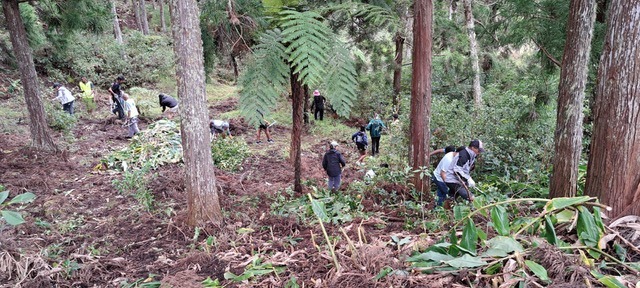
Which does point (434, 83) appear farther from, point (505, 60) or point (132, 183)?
point (132, 183)

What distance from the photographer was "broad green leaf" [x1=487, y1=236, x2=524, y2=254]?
2.56 metres

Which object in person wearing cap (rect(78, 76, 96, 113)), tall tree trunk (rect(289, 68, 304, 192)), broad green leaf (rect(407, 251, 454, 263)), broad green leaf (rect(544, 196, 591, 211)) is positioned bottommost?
broad green leaf (rect(407, 251, 454, 263))

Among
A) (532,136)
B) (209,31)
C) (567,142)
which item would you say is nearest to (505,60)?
(532,136)

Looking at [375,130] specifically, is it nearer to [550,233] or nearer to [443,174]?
[443,174]

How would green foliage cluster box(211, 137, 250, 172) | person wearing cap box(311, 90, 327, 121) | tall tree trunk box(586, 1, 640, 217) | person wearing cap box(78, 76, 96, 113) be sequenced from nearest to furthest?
tall tree trunk box(586, 1, 640, 217) → green foliage cluster box(211, 137, 250, 172) → person wearing cap box(78, 76, 96, 113) → person wearing cap box(311, 90, 327, 121)

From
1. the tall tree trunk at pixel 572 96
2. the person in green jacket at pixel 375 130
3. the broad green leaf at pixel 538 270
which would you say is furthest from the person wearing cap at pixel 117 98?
the broad green leaf at pixel 538 270

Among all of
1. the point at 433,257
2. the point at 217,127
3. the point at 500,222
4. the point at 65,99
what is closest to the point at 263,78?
the point at 433,257

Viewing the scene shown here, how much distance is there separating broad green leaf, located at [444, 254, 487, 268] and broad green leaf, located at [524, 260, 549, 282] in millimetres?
259

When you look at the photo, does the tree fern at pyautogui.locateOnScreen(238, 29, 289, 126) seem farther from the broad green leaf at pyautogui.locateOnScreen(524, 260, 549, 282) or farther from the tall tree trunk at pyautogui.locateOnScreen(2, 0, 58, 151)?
the tall tree trunk at pyautogui.locateOnScreen(2, 0, 58, 151)

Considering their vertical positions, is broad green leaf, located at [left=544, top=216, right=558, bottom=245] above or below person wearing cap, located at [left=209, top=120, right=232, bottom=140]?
below

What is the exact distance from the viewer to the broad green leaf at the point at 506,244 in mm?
2562

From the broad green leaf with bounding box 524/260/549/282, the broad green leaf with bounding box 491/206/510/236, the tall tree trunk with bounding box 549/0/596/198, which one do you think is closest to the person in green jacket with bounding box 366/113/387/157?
the tall tree trunk with bounding box 549/0/596/198

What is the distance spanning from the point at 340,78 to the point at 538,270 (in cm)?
344

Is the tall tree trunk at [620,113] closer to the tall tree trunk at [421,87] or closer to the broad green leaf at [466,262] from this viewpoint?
the broad green leaf at [466,262]
